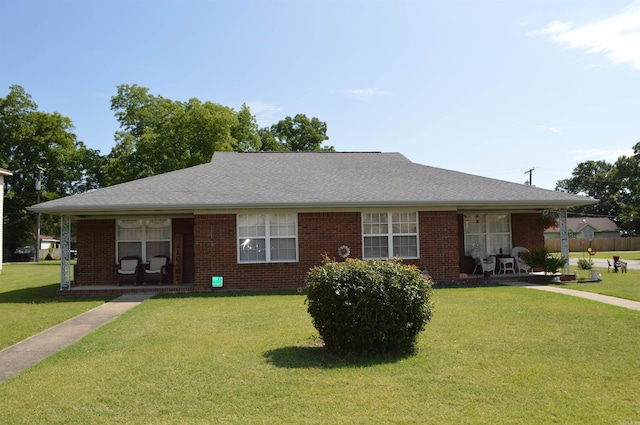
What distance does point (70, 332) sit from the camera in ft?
30.7

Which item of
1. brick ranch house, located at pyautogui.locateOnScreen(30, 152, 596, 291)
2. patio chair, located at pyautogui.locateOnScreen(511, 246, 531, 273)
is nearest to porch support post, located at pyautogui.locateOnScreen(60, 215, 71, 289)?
brick ranch house, located at pyautogui.locateOnScreen(30, 152, 596, 291)

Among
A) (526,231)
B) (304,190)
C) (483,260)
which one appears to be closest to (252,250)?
(304,190)

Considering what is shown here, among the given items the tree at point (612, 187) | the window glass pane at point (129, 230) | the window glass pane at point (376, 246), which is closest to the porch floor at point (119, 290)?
the window glass pane at point (129, 230)

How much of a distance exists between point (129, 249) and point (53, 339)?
838 centimetres

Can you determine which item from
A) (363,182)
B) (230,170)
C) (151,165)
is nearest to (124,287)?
(230,170)

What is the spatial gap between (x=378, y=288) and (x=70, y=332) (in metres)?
5.95

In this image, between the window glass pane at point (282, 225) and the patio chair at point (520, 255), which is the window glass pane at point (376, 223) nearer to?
the window glass pane at point (282, 225)

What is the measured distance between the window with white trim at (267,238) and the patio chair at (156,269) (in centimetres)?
267

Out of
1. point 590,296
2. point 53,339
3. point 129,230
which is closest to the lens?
point 53,339

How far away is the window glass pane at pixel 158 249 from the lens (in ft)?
55.4

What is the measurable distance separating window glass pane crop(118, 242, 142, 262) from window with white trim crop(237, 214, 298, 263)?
3.67 meters

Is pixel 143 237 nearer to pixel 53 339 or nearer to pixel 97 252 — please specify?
pixel 97 252

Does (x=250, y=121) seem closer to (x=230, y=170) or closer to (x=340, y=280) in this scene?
(x=230, y=170)

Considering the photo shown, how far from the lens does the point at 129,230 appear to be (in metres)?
16.8
